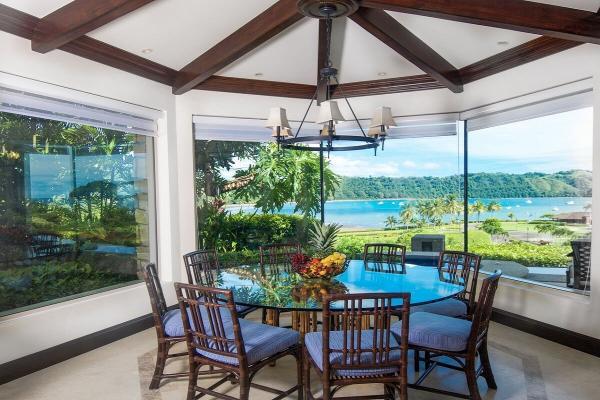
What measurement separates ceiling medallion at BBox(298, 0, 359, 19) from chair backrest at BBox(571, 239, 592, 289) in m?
2.98

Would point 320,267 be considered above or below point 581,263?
above

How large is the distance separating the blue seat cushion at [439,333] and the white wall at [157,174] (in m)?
2.80

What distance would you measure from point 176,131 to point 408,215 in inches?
123

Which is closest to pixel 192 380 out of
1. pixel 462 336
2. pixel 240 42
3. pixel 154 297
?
pixel 154 297

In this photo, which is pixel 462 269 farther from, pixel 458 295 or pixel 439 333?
pixel 439 333

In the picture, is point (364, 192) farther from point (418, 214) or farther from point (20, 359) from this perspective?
point (20, 359)

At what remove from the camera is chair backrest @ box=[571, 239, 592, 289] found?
13.2 feet

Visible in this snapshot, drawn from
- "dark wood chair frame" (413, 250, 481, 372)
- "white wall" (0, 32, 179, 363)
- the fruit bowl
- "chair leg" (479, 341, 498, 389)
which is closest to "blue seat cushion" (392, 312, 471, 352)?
"chair leg" (479, 341, 498, 389)

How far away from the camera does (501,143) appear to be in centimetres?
495

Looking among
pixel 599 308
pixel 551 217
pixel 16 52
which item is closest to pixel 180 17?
pixel 16 52

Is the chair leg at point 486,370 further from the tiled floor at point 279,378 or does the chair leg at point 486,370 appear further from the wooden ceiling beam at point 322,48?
the wooden ceiling beam at point 322,48

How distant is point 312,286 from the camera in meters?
3.23

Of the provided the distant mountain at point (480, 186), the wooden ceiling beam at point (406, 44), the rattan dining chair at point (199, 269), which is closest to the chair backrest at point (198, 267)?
the rattan dining chair at point (199, 269)

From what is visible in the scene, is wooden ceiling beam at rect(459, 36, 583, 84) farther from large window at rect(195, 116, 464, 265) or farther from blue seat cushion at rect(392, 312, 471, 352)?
blue seat cushion at rect(392, 312, 471, 352)
